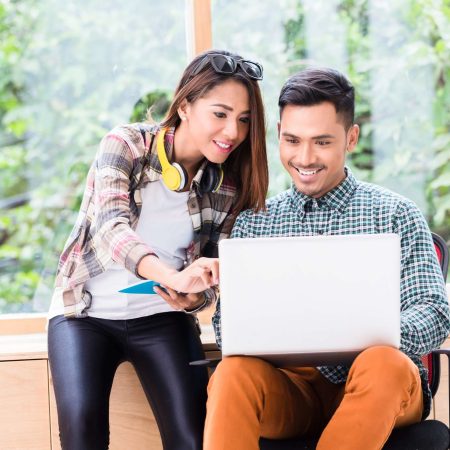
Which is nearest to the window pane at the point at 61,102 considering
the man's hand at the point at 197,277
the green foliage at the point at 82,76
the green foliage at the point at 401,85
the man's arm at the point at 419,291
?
the green foliage at the point at 82,76

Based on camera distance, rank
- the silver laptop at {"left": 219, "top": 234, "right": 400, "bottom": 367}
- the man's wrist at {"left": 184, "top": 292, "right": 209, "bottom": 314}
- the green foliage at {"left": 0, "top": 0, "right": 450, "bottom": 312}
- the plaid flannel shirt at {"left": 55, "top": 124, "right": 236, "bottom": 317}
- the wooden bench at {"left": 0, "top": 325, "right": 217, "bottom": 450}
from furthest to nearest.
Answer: the green foliage at {"left": 0, "top": 0, "right": 450, "bottom": 312}
the wooden bench at {"left": 0, "top": 325, "right": 217, "bottom": 450}
the man's wrist at {"left": 184, "top": 292, "right": 209, "bottom": 314}
the plaid flannel shirt at {"left": 55, "top": 124, "right": 236, "bottom": 317}
the silver laptop at {"left": 219, "top": 234, "right": 400, "bottom": 367}

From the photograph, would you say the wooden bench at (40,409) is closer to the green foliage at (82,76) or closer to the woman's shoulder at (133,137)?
the green foliage at (82,76)

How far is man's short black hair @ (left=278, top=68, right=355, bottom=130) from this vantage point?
203 cm

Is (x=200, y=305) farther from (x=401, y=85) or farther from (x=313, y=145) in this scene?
(x=401, y=85)

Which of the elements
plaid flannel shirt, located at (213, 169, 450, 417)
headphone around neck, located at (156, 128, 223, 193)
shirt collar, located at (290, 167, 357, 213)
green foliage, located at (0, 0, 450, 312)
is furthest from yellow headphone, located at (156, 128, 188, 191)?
green foliage, located at (0, 0, 450, 312)

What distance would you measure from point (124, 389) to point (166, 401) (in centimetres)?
41

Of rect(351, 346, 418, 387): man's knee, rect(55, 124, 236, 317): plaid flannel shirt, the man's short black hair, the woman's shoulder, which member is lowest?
rect(351, 346, 418, 387): man's knee

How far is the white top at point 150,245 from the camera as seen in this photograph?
208 cm

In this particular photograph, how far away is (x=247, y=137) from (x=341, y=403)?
0.80m

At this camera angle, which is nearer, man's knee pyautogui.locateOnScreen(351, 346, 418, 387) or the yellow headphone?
man's knee pyautogui.locateOnScreen(351, 346, 418, 387)

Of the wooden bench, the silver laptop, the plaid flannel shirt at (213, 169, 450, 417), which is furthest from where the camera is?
the wooden bench

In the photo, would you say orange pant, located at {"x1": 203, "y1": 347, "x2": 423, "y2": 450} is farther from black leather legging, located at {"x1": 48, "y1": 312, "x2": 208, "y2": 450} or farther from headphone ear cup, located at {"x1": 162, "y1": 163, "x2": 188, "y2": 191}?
headphone ear cup, located at {"x1": 162, "y1": 163, "x2": 188, "y2": 191}

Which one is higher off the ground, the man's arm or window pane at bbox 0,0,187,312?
window pane at bbox 0,0,187,312

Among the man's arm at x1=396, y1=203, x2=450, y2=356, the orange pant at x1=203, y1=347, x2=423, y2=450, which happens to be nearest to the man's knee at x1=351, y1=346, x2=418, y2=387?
the orange pant at x1=203, y1=347, x2=423, y2=450
